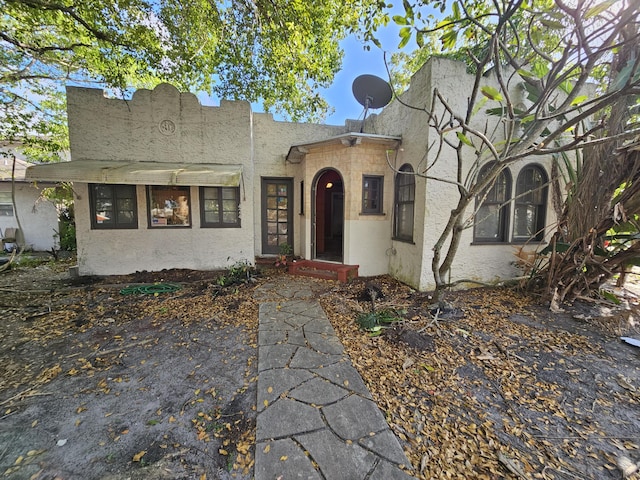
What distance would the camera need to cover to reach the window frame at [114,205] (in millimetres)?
6672

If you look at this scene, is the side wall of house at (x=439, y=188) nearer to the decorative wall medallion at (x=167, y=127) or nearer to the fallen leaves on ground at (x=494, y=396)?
the fallen leaves on ground at (x=494, y=396)

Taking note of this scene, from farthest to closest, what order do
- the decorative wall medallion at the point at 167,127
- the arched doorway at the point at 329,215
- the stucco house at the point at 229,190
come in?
the arched doorway at the point at 329,215
the decorative wall medallion at the point at 167,127
the stucco house at the point at 229,190

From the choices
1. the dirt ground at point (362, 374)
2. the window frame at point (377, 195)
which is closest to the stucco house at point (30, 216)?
the dirt ground at point (362, 374)

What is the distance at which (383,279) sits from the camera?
675 cm

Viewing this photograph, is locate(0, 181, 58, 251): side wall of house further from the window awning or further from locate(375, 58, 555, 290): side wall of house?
A: locate(375, 58, 555, 290): side wall of house

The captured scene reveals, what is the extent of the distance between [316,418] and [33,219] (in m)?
15.2

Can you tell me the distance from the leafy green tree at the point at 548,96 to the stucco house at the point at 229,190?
25.8 inches

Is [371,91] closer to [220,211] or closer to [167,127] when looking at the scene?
[220,211]

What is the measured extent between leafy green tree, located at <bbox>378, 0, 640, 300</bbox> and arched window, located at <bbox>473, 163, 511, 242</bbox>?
0.72 meters

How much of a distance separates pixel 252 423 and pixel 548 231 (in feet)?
25.1

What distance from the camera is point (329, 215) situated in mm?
11406

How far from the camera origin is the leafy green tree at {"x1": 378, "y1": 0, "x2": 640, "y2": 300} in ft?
8.81

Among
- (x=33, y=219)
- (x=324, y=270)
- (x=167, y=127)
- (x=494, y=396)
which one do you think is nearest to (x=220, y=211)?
(x=167, y=127)

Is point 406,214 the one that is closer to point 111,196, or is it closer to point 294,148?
point 294,148
